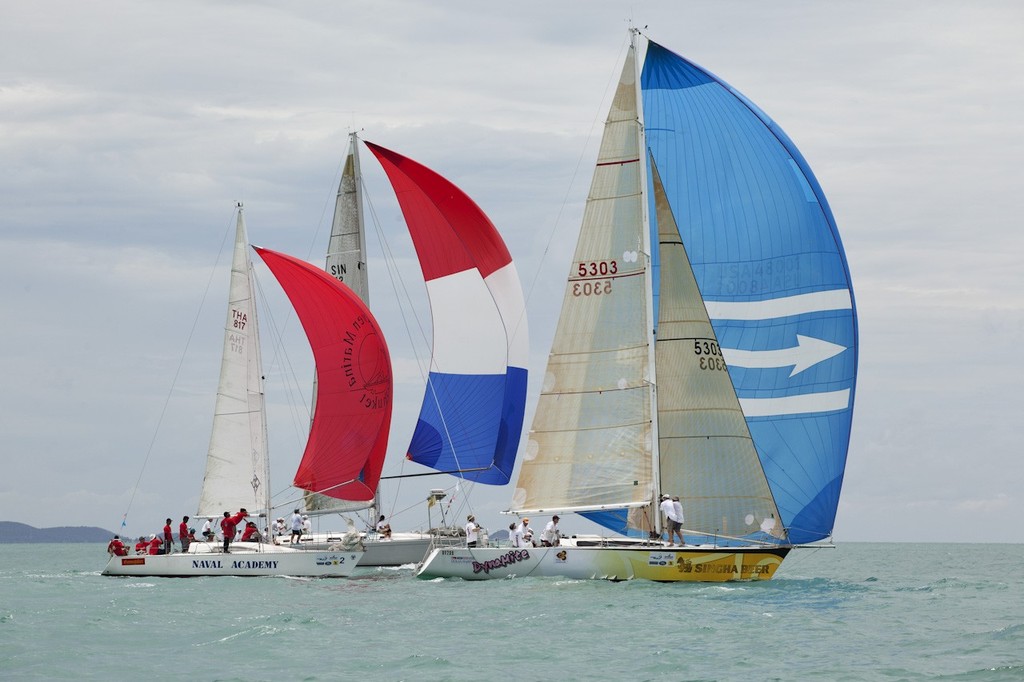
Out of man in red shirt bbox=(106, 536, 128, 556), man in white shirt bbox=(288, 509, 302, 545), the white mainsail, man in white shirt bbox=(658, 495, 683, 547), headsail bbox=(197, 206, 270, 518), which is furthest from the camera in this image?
the white mainsail

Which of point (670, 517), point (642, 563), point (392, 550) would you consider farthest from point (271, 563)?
point (670, 517)

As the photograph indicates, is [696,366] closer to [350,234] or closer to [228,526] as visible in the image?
[228,526]

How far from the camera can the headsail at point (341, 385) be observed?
117 feet

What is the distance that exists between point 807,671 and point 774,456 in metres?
11.5

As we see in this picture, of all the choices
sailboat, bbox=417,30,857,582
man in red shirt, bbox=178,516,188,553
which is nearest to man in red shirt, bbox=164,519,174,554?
man in red shirt, bbox=178,516,188,553

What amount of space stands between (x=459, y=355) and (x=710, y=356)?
33.1 feet

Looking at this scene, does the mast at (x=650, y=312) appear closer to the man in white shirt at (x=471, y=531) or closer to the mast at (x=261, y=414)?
the man in white shirt at (x=471, y=531)

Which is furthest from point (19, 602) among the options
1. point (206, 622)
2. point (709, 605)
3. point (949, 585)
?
point (949, 585)

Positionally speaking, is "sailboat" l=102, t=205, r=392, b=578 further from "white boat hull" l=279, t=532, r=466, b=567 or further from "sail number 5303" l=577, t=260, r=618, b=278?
"sail number 5303" l=577, t=260, r=618, b=278

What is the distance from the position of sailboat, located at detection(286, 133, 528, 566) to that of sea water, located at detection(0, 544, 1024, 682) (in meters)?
5.38

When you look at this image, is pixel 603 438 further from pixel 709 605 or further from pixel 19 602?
pixel 19 602

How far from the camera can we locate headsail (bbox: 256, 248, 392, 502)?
3578 centimetres

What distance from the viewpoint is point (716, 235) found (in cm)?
3108

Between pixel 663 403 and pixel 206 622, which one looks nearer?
pixel 206 622
